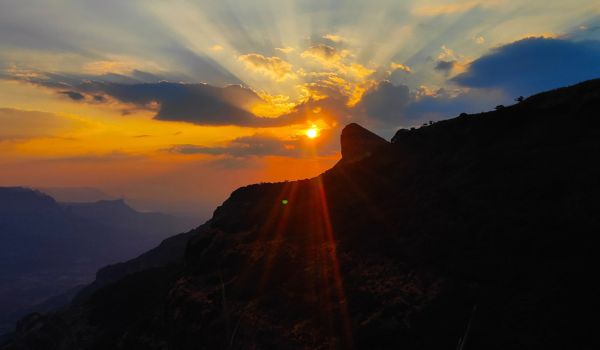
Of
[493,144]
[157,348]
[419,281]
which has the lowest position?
[157,348]

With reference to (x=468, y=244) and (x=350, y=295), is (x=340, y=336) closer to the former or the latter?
(x=350, y=295)

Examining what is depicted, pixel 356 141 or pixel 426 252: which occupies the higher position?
pixel 356 141

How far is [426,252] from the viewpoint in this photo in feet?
126

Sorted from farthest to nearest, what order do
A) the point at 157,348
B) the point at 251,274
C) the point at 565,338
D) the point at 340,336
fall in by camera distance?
the point at 157,348, the point at 251,274, the point at 340,336, the point at 565,338

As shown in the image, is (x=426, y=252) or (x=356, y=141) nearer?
(x=426, y=252)

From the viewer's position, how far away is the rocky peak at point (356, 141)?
91812 millimetres

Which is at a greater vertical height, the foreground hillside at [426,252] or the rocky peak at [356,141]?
the rocky peak at [356,141]

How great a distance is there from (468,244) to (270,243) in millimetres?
25393

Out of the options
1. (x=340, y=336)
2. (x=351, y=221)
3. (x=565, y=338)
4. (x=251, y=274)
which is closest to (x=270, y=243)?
(x=251, y=274)

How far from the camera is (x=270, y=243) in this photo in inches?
2136

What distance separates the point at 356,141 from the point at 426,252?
59.2 m

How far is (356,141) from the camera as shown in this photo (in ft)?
314

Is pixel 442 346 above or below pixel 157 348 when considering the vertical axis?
above

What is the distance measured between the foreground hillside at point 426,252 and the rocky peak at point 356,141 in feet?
84.9
